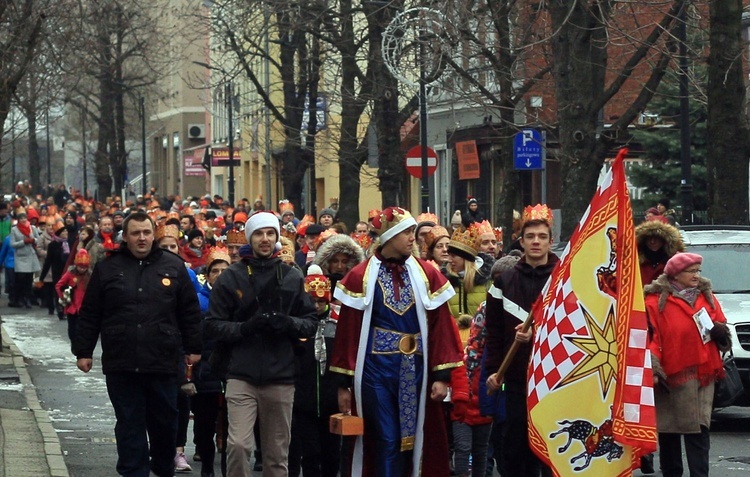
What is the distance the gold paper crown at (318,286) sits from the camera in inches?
400

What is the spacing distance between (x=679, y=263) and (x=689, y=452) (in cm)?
112

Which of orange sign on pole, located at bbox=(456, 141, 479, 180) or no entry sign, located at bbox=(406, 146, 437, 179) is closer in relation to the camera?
no entry sign, located at bbox=(406, 146, 437, 179)

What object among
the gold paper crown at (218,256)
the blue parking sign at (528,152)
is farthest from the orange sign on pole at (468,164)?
the gold paper crown at (218,256)

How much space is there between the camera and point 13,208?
38.5 metres

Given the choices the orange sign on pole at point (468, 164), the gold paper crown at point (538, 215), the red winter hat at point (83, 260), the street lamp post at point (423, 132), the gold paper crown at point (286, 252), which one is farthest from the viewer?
the orange sign on pole at point (468, 164)

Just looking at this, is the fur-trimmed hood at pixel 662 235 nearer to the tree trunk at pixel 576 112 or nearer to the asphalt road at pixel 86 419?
the asphalt road at pixel 86 419

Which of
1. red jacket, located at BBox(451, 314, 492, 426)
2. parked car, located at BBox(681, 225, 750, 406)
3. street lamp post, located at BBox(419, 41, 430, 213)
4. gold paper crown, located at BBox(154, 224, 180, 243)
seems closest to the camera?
red jacket, located at BBox(451, 314, 492, 426)

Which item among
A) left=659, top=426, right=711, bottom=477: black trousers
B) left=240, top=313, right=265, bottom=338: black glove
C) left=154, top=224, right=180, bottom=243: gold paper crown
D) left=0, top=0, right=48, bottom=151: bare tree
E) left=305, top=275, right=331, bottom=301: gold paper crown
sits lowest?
left=659, top=426, right=711, bottom=477: black trousers

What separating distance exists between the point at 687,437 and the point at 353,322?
236cm

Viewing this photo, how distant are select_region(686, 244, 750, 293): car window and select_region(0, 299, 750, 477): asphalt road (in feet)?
4.01

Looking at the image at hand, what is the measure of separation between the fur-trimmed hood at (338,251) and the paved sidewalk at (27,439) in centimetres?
218

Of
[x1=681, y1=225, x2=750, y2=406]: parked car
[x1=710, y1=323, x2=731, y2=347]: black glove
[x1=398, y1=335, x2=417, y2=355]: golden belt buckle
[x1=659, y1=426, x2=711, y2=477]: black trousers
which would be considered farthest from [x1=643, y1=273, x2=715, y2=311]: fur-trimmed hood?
[x1=681, y1=225, x2=750, y2=406]: parked car

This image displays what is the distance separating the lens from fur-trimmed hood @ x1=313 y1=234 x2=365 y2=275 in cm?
1056

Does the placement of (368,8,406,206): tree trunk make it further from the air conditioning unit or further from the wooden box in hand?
the air conditioning unit
